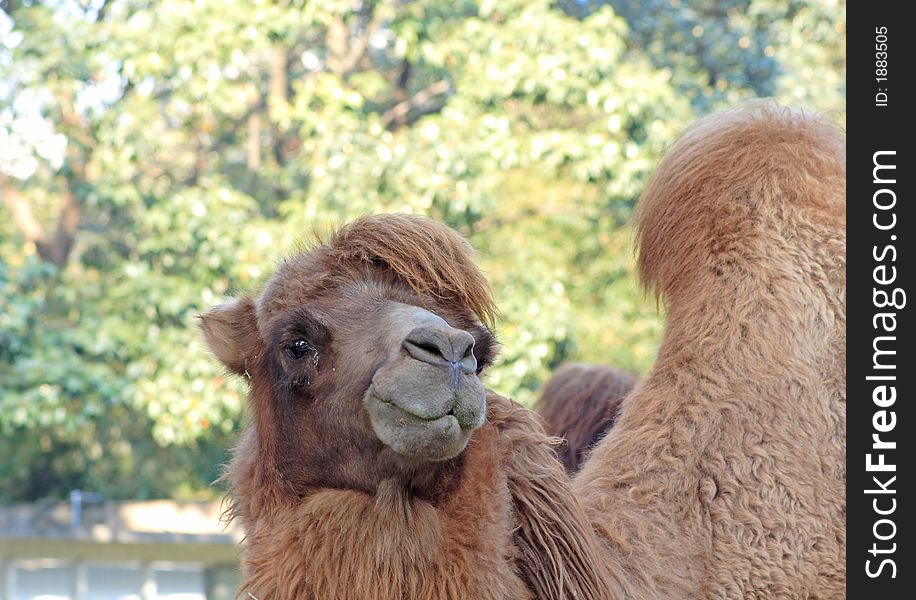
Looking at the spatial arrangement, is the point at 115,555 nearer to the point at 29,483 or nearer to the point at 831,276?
the point at 29,483

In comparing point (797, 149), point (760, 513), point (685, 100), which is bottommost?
point (760, 513)

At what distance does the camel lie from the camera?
2691mm

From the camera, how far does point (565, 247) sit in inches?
551

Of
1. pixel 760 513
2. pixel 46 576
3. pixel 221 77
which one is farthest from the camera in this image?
pixel 46 576

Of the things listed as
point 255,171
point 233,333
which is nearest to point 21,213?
point 255,171

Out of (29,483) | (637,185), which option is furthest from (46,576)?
(637,185)

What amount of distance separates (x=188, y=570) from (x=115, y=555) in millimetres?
822

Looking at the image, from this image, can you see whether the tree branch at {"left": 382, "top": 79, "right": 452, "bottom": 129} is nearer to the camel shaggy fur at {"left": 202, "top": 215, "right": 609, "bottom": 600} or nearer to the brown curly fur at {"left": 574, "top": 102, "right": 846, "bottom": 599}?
the brown curly fur at {"left": 574, "top": 102, "right": 846, "bottom": 599}

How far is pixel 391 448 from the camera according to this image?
2.66m

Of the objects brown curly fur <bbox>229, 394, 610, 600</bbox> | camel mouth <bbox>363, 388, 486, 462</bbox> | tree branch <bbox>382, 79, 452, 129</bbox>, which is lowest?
brown curly fur <bbox>229, 394, 610, 600</bbox>

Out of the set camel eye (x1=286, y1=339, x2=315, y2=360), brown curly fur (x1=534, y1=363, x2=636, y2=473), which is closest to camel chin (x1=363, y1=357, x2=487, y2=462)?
camel eye (x1=286, y1=339, x2=315, y2=360)

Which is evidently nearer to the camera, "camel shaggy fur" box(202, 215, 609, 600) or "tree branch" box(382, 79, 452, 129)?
"camel shaggy fur" box(202, 215, 609, 600)

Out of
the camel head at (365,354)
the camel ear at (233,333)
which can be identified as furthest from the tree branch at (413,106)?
the camel head at (365,354)

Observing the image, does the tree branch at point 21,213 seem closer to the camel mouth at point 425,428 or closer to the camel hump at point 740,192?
the camel hump at point 740,192
